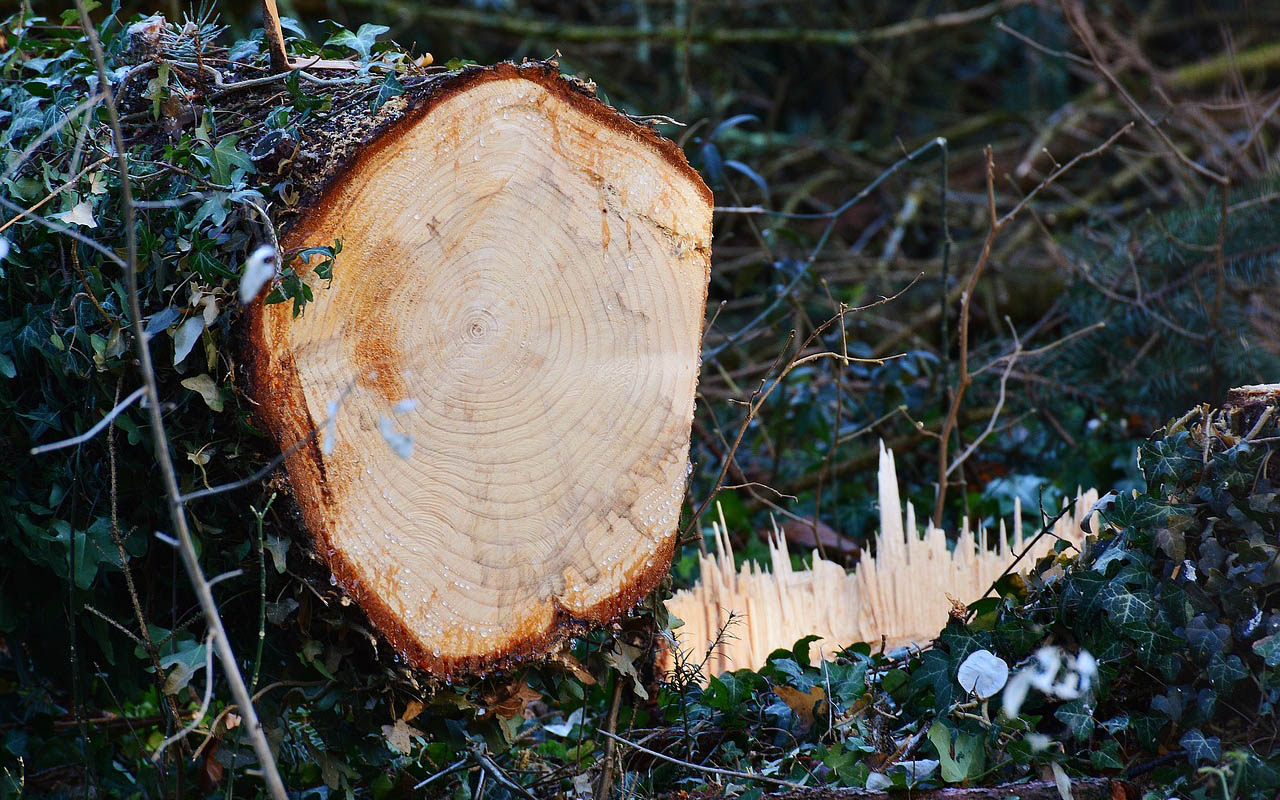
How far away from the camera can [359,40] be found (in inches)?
75.8

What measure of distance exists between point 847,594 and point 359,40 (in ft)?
4.94

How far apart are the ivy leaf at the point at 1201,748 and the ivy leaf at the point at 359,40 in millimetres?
1697

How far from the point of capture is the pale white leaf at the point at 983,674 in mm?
1684

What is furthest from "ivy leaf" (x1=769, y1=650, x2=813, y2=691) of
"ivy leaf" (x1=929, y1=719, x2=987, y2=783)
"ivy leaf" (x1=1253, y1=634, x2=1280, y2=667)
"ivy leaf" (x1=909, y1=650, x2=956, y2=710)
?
"ivy leaf" (x1=1253, y1=634, x2=1280, y2=667)

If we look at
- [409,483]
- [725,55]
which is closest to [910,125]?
[725,55]

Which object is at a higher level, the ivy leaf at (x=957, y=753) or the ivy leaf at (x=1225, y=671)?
the ivy leaf at (x=1225, y=671)

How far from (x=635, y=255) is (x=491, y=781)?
954mm

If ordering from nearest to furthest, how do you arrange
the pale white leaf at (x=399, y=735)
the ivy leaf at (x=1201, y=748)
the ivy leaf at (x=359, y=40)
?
the ivy leaf at (x=1201, y=748) → the pale white leaf at (x=399, y=735) → the ivy leaf at (x=359, y=40)

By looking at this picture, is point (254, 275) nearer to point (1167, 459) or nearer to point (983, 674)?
point (983, 674)

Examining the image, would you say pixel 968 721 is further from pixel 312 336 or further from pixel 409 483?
pixel 312 336

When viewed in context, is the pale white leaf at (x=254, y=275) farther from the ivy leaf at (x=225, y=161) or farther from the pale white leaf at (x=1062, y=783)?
the pale white leaf at (x=1062, y=783)

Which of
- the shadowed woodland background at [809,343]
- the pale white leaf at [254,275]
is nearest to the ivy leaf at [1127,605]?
the shadowed woodland background at [809,343]

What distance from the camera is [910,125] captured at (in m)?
6.03

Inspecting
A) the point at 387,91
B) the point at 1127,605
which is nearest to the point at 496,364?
the point at 387,91
